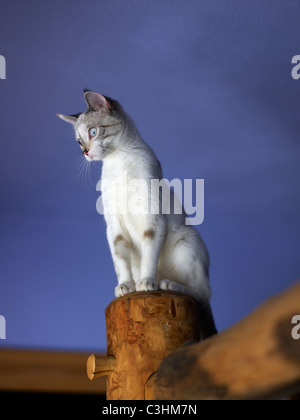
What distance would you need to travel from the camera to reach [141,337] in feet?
4.03

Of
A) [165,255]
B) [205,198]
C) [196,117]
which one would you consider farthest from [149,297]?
[205,198]

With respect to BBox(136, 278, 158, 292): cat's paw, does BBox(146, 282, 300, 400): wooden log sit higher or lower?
lower

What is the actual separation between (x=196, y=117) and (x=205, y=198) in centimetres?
77

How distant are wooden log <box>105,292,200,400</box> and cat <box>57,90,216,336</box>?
165 mm

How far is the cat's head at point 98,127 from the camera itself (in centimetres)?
170

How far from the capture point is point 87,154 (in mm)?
1710

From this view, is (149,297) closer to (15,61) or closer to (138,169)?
(138,169)

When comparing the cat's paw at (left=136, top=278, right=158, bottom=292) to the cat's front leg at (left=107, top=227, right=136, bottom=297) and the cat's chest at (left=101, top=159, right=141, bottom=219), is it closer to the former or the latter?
the cat's front leg at (left=107, top=227, right=136, bottom=297)

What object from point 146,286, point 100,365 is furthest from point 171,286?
point 100,365

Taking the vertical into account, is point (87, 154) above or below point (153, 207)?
above

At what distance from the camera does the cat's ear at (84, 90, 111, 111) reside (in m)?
1.72

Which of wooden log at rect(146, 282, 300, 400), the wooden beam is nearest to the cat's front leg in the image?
wooden log at rect(146, 282, 300, 400)

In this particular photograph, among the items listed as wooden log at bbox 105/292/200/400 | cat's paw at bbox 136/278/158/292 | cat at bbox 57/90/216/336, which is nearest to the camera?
wooden log at bbox 105/292/200/400

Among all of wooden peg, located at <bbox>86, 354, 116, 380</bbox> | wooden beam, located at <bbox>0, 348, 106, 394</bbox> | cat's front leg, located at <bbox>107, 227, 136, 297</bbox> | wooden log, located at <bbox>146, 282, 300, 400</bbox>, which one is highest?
cat's front leg, located at <bbox>107, 227, 136, 297</bbox>
